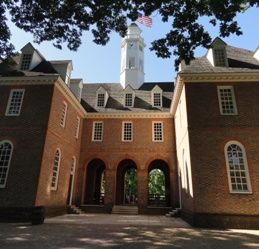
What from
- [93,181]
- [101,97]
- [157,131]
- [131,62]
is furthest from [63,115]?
[131,62]

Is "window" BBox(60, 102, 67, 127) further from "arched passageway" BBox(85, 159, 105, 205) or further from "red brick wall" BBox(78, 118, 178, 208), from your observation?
"arched passageway" BBox(85, 159, 105, 205)

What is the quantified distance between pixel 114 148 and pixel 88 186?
16.6 feet

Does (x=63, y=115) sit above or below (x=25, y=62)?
below

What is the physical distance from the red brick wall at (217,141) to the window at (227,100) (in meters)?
0.26

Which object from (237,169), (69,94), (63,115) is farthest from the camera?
(69,94)

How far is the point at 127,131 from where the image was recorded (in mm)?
23109

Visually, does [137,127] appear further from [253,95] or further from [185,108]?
[253,95]

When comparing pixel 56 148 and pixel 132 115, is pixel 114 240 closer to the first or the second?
pixel 56 148

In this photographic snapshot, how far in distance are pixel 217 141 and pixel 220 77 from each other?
177 inches

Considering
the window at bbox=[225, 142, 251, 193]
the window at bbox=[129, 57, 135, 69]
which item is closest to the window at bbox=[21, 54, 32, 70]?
the window at bbox=[129, 57, 135, 69]

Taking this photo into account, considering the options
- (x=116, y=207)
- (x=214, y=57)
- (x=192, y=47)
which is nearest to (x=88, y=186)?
(x=116, y=207)

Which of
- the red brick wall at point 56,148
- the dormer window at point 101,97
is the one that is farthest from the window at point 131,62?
the red brick wall at point 56,148

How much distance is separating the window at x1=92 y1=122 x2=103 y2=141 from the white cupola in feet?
22.5

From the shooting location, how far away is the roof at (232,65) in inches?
632
